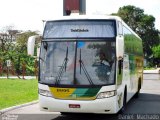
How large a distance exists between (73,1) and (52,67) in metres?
16.7

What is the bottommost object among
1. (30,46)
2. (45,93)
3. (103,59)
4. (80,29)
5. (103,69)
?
(45,93)

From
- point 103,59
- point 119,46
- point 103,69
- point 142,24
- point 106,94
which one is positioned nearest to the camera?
point 119,46

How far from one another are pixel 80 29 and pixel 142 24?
87954 millimetres

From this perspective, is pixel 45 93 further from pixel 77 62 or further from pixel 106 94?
pixel 106 94

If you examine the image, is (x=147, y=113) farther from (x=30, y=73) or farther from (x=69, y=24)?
(x=30, y=73)

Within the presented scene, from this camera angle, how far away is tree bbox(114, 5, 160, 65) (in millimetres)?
99562

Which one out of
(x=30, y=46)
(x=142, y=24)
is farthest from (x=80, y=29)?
(x=142, y=24)

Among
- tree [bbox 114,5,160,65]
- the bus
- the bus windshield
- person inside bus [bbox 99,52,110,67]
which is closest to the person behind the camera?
the bus

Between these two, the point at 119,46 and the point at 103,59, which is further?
the point at 103,59

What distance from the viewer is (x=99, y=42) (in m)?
12.3

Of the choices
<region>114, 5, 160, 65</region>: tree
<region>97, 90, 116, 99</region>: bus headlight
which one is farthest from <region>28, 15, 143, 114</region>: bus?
<region>114, 5, 160, 65</region>: tree

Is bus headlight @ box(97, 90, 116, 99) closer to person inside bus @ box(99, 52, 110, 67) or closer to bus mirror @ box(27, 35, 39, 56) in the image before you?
person inside bus @ box(99, 52, 110, 67)

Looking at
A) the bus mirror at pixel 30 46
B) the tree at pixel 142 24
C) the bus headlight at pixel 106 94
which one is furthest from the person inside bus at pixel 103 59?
the tree at pixel 142 24

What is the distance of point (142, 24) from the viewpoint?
325 feet
